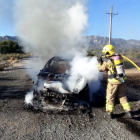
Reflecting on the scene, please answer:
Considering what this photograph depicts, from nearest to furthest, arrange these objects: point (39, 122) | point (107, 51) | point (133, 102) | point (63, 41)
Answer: point (39, 122) < point (107, 51) < point (133, 102) < point (63, 41)

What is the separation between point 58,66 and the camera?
740 cm

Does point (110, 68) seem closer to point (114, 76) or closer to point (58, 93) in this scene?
point (114, 76)

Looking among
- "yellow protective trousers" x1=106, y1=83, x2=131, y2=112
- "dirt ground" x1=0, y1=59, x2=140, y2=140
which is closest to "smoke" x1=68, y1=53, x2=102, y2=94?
"dirt ground" x1=0, y1=59, x2=140, y2=140

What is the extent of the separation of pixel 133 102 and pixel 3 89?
554 centimetres

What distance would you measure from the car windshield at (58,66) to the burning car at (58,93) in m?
0.71

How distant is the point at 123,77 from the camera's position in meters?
4.84

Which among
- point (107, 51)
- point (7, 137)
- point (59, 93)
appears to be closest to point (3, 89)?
point (59, 93)

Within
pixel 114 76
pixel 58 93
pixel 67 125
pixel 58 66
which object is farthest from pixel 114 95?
pixel 58 66

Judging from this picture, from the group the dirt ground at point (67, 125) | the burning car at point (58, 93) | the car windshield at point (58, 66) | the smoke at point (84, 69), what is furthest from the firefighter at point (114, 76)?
the car windshield at point (58, 66)

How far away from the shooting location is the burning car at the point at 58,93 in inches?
219

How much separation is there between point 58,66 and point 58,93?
205 cm

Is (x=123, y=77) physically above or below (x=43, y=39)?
below

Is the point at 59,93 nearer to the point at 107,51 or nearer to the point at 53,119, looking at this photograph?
the point at 53,119

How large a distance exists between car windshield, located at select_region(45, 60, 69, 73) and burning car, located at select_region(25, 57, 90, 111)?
0.71m
